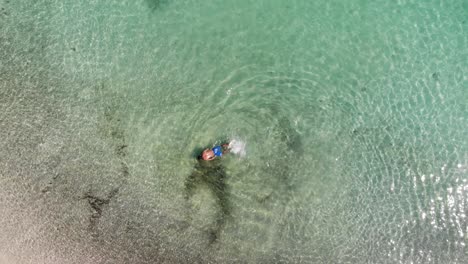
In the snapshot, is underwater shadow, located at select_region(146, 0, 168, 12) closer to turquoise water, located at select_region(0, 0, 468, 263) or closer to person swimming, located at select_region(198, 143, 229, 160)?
turquoise water, located at select_region(0, 0, 468, 263)

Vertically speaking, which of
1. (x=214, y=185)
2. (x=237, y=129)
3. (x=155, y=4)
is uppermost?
(x=155, y=4)

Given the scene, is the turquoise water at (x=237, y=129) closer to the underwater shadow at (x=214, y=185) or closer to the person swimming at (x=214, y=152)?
the underwater shadow at (x=214, y=185)

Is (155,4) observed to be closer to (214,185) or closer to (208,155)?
(208,155)

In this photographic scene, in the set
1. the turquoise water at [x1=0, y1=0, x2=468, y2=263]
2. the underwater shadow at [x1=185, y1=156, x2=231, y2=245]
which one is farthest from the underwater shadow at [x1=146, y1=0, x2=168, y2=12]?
the underwater shadow at [x1=185, y1=156, x2=231, y2=245]

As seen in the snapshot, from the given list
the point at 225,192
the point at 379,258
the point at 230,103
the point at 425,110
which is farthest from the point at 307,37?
the point at 379,258

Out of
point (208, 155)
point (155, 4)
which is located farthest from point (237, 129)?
point (155, 4)

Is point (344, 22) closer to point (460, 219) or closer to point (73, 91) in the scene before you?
point (460, 219)

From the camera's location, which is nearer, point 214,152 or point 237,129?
point 214,152
